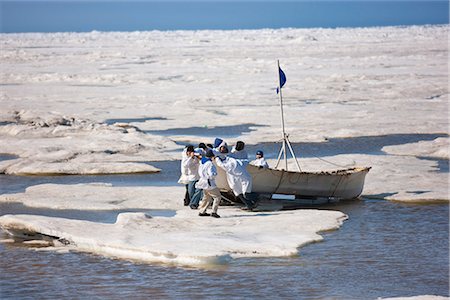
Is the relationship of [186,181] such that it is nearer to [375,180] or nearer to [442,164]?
[375,180]

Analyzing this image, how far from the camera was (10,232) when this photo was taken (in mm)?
13078

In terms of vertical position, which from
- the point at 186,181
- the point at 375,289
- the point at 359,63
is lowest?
the point at 375,289

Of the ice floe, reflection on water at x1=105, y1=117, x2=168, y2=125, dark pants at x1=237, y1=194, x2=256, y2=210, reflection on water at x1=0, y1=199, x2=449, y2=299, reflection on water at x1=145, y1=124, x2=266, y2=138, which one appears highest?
reflection on water at x1=105, y1=117, x2=168, y2=125

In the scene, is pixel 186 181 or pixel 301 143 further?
pixel 301 143

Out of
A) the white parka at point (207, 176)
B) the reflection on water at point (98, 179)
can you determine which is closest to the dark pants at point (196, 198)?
the white parka at point (207, 176)

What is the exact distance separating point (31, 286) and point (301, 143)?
14079 mm

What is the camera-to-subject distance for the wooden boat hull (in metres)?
15.1

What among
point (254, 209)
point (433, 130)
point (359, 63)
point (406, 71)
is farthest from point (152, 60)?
point (254, 209)

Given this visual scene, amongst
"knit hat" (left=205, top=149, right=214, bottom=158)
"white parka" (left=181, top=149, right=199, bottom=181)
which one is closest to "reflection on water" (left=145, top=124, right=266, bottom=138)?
"white parka" (left=181, top=149, right=199, bottom=181)

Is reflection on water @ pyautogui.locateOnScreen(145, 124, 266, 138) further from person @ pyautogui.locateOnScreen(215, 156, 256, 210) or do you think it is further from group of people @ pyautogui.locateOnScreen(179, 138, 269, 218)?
person @ pyautogui.locateOnScreen(215, 156, 256, 210)

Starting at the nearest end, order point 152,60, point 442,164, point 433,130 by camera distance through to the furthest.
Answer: point 442,164
point 433,130
point 152,60

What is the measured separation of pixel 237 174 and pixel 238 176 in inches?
2.0

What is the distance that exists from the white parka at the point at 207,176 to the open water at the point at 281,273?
2015mm

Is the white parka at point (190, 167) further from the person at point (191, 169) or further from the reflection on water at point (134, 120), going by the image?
the reflection on water at point (134, 120)
